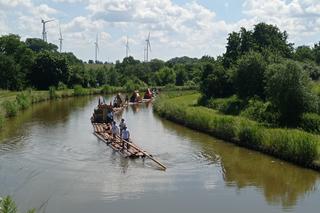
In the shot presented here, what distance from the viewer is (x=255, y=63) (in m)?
44.5

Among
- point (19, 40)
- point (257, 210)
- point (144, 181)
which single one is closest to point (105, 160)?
point (144, 181)

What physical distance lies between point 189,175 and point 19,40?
78.3m

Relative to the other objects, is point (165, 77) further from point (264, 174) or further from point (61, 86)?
point (264, 174)

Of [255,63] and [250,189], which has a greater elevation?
[255,63]

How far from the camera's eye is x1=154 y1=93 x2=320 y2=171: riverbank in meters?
27.0

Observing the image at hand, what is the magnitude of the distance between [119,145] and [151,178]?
771cm

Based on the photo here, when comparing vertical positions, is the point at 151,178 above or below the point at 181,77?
below

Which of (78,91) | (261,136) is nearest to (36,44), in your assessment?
(78,91)

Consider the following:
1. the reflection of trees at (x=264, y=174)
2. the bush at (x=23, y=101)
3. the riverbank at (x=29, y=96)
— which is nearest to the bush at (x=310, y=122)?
the reflection of trees at (x=264, y=174)

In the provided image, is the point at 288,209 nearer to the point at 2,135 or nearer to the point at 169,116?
the point at 2,135

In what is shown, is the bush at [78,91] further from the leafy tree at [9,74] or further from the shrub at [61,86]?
the leafy tree at [9,74]

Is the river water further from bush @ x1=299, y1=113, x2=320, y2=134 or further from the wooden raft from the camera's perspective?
bush @ x1=299, y1=113, x2=320, y2=134

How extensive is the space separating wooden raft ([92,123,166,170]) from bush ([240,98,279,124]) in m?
10.8

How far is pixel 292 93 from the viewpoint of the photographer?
1356 inches
